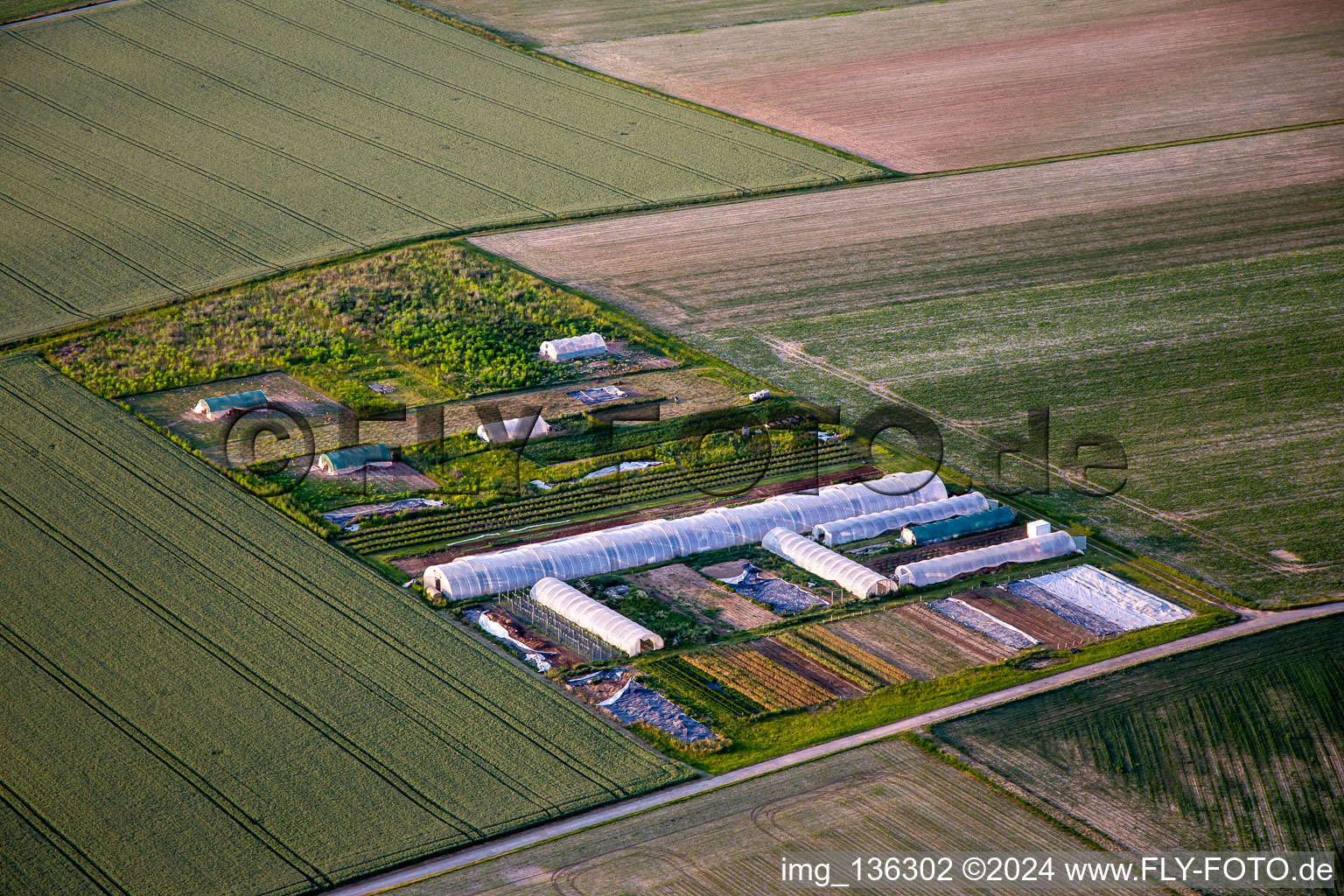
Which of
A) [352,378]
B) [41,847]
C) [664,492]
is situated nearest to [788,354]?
[664,492]

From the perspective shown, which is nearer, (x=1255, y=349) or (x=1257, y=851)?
(x=1257, y=851)

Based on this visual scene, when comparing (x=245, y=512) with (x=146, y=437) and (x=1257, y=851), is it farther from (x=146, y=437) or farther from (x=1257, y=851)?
(x=1257, y=851)

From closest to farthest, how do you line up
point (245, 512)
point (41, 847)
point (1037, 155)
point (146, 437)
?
1. point (41, 847)
2. point (245, 512)
3. point (146, 437)
4. point (1037, 155)

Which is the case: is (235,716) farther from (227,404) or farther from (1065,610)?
(1065,610)

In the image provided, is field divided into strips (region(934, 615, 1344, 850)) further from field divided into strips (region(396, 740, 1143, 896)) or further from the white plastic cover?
the white plastic cover

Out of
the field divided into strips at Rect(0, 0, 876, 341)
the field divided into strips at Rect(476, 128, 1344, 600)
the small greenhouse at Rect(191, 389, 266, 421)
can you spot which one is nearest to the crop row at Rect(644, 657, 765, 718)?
the field divided into strips at Rect(476, 128, 1344, 600)

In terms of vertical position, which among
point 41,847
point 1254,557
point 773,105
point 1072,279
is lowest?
point 41,847
